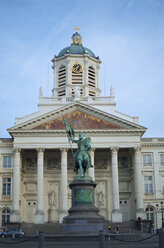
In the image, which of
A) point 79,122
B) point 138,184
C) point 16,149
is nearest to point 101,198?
point 138,184

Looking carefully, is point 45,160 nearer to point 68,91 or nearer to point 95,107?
point 95,107

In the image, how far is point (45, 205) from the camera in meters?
54.3

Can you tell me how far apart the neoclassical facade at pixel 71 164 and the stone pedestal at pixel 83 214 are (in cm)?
2490

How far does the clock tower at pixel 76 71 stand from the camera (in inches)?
2624

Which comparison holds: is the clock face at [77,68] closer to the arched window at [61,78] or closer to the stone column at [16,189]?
the arched window at [61,78]

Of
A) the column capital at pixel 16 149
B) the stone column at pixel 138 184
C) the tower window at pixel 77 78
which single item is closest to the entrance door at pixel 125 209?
the stone column at pixel 138 184

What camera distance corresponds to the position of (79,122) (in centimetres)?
5184

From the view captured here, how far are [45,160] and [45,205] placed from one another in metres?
6.33

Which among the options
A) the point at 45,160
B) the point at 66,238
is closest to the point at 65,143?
the point at 45,160

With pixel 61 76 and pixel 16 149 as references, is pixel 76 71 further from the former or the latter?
pixel 16 149

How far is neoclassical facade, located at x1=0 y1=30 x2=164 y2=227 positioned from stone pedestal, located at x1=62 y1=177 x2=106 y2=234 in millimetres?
24899

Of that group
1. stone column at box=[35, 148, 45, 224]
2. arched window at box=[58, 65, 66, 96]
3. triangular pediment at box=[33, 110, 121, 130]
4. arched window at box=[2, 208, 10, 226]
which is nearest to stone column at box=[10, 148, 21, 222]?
stone column at box=[35, 148, 45, 224]

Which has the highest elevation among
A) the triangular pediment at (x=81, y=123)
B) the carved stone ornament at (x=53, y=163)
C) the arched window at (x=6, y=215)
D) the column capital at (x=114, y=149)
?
the triangular pediment at (x=81, y=123)

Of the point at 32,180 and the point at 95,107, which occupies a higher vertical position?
the point at 95,107
